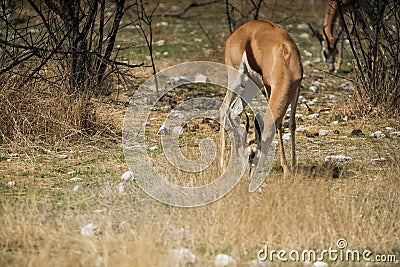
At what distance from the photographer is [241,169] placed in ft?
21.6

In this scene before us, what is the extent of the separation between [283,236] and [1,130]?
161 inches

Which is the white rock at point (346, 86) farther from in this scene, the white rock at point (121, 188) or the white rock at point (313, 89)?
the white rock at point (121, 188)

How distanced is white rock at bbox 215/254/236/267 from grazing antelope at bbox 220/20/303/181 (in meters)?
1.65

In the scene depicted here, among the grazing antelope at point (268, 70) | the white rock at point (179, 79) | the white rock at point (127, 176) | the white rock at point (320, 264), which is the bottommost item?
the white rock at point (179, 79)

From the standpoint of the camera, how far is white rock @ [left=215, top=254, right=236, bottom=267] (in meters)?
4.70

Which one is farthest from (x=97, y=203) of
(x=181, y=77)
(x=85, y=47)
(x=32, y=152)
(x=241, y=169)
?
(x=181, y=77)

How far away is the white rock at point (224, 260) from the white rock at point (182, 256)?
0.49 ft

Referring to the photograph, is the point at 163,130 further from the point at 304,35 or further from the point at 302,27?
the point at 302,27

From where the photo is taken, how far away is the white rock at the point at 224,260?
4.70 meters

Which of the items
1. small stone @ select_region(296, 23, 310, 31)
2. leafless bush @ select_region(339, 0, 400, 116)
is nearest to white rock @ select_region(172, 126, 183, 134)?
leafless bush @ select_region(339, 0, 400, 116)

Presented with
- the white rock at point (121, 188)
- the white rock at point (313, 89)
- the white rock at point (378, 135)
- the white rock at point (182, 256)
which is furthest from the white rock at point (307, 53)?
the white rock at point (182, 256)

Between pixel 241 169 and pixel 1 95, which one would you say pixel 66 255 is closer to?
pixel 241 169

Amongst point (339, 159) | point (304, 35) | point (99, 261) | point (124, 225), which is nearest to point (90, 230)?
point (124, 225)

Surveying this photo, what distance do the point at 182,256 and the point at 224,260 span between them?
0.92 feet
